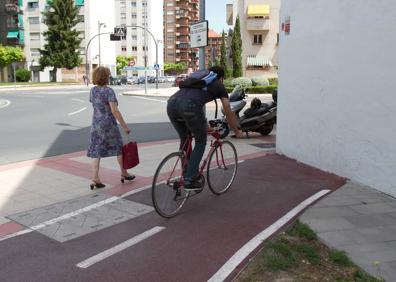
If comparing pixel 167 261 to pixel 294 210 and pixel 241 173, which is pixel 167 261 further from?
pixel 241 173

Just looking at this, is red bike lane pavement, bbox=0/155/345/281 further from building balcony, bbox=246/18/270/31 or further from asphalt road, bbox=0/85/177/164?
building balcony, bbox=246/18/270/31

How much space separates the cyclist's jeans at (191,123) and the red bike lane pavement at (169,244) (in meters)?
0.60

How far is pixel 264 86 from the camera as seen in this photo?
33.1 metres

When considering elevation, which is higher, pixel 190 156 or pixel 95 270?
pixel 190 156

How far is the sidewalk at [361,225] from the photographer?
13.4 ft

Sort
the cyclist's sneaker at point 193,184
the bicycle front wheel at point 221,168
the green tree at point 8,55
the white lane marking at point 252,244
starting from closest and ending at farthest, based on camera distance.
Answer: the white lane marking at point 252,244
the cyclist's sneaker at point 193,184
the bicycle front wheel at point 221,168
the green tree at point 8,55

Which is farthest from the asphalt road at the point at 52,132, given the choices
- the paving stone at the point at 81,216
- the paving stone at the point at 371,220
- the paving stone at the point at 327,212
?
the paving stone at the point at 371,220

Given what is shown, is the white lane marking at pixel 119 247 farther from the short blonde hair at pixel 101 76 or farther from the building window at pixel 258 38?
the building window at pixel 258 38

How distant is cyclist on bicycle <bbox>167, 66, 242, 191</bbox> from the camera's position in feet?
17.4

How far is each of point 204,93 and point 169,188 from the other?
1.16 meters

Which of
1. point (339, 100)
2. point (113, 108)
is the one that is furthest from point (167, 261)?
point (339, 100)

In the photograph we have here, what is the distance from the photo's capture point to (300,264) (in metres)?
4.05

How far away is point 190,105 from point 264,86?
2842 centimetres

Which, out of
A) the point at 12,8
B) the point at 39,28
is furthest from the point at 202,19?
the point at 12,8
